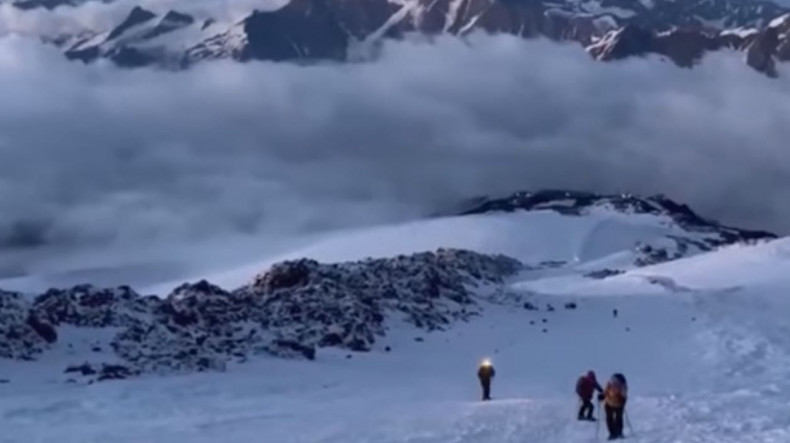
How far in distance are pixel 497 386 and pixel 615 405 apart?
17329mm

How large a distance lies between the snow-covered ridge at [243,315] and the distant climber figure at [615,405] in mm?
20092

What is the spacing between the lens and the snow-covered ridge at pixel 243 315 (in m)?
48.1

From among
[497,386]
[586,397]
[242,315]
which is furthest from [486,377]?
[242,315]

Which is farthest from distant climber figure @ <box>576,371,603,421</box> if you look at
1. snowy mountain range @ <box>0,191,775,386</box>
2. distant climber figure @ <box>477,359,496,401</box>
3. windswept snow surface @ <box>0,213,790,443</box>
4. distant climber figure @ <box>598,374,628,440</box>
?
snowy mountain range @ <box>0,191,775,386</box>

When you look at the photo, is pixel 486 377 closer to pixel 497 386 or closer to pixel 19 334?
pixel 497 386

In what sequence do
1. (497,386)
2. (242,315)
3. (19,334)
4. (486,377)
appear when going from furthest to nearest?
(242,315)
(497,386)
(19,334)
(486,377)

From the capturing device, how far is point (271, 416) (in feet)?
128

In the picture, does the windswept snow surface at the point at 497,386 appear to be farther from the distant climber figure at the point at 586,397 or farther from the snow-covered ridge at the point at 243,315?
the snow-covered ridge at the point at 243,315

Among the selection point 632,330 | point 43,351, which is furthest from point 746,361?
point 43,351

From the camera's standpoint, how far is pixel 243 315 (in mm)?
57594

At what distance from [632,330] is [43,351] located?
101 ft

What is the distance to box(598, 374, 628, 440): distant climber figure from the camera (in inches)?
1248

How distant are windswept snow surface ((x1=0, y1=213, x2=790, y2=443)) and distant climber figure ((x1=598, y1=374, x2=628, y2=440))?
1.85 ft

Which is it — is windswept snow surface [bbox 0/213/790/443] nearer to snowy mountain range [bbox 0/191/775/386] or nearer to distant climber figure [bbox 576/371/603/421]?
distant climber figure [bbox 576/371/603/421]
